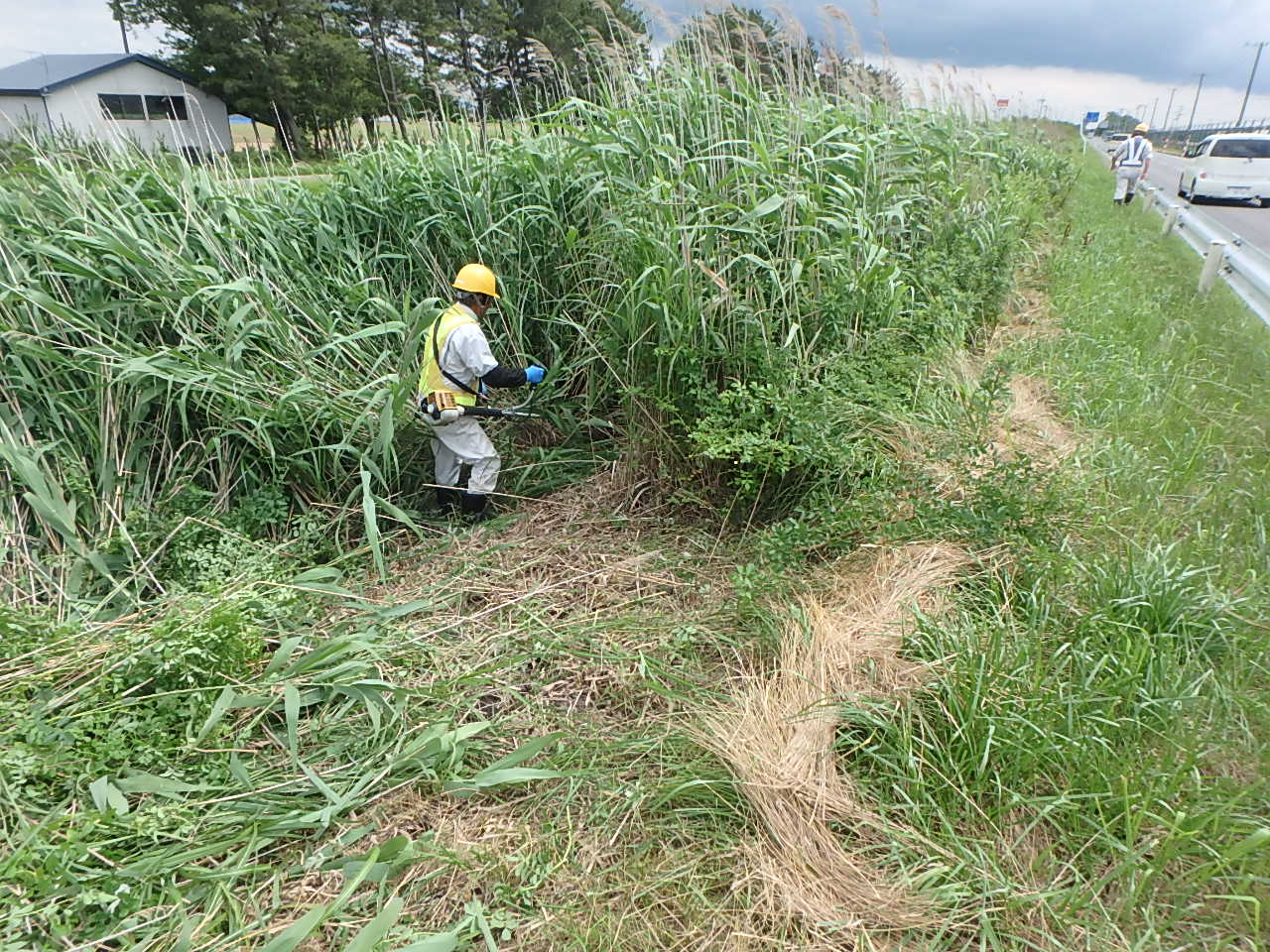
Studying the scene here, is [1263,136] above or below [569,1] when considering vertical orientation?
below

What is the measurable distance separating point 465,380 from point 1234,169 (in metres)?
17.6

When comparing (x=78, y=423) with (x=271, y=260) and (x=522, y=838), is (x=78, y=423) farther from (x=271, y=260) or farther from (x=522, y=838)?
(x=522, y=838)

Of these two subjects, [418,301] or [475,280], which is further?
[418,301]

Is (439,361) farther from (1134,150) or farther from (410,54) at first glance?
(1134,150)

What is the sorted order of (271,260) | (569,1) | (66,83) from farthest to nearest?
(569,1) → (66,83) → (271,260)

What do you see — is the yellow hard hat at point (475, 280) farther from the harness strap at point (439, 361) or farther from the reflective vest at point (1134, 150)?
the reflective vest at point (1134, 150)

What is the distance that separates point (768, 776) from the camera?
78.8 inches

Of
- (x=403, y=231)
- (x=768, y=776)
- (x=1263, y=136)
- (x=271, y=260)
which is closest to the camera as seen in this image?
(x=768, y=776)

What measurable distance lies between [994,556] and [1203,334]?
363 cm

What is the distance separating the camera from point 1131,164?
36.9 ft

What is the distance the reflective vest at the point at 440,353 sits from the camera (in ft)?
12.1

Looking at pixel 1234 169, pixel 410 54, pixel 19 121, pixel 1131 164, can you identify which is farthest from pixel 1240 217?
pixel 19 121

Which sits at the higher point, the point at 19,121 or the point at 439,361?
the point at 19,121

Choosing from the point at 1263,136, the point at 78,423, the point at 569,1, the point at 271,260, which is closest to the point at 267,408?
the point at 78,423
